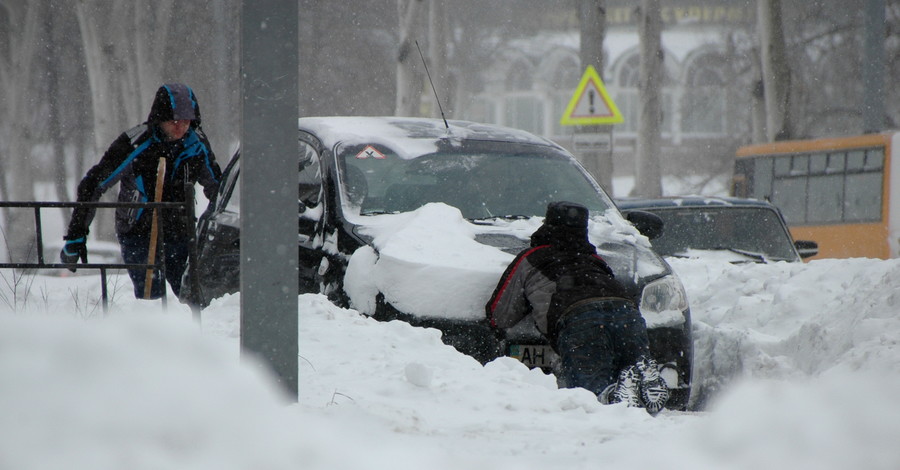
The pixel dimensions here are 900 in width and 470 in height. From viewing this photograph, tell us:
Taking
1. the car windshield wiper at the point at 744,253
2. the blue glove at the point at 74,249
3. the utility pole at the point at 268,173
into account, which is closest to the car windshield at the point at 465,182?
the blue glove at the point at 74,249

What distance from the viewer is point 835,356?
17.8ft

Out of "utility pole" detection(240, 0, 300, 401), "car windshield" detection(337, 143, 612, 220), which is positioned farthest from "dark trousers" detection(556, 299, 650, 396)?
"utility pole" detection(240, 0, 300, 401)

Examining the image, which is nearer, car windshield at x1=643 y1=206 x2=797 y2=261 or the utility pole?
the utility pole

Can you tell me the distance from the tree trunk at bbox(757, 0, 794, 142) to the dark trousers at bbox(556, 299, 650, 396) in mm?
16497

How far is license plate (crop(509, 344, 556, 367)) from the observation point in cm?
509

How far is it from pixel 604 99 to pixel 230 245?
8.90m

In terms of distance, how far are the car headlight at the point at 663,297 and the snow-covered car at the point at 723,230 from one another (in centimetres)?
358

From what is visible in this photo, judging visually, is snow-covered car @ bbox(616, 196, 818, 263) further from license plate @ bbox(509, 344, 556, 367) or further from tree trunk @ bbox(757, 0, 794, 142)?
tree trunk @ bbox(757, 0, 794, 142)

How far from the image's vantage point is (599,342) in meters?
4.82

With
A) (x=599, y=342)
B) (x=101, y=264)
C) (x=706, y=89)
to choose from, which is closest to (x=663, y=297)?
(x=599, y=342)

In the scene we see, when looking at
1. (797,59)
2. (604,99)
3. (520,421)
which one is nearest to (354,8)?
(797,59)

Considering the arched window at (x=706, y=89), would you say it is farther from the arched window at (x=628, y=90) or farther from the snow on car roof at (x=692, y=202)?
the snow on car roof at (x=692, y=202)

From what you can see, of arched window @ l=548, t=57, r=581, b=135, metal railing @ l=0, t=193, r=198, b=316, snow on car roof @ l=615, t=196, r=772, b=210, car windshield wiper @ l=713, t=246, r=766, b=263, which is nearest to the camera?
metal railing @ l=0, t=193, r=198, b=316

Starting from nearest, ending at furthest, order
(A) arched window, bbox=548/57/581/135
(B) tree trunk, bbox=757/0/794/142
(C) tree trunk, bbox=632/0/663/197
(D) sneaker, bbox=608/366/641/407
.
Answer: (D) sneaker, bbox=608/366/641/407 → (B) tree trunk, bbox=757/0/794/142 → (C) tree trunk, bbox=632/0/663/197 → (A) arched window, bbox=548/57/581/135
